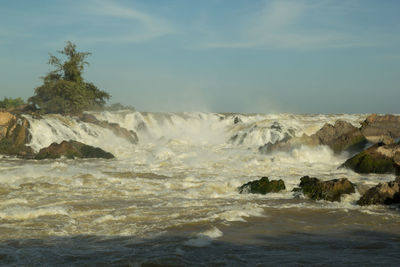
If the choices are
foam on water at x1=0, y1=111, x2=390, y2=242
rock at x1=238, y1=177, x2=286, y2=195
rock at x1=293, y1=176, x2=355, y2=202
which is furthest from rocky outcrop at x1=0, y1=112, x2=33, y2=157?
rock at x1=293, y1=176, x2=355, y2=202

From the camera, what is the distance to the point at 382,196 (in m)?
10.9

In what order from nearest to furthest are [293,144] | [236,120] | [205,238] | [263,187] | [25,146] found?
[205,238], [263,187], [293,144], [25,146], [236,120]

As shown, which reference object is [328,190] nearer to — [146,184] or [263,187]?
[263,187]

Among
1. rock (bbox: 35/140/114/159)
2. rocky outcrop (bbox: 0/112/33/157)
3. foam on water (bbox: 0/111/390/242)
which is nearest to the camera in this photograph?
foam on water (bbox: 0/111/390/242)

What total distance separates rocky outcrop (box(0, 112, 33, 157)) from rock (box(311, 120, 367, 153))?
52.6ft

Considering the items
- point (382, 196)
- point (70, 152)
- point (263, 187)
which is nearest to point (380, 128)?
point (263, 187)

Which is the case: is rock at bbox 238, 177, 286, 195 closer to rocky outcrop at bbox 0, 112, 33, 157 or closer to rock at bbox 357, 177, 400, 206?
rock at bbox 357, 177, 400, 206

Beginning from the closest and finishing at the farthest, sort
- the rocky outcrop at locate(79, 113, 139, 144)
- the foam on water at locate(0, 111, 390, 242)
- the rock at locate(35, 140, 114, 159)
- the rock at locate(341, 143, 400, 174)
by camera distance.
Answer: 1. the foam on water at locate(0, 111, 390, 242)
2. the rock at locate(341, 143, 400, 174)
3. the rock at locate(35, 140, 114, 159)
4. the rocky outcrop at locate(79, 113, 139, 144)

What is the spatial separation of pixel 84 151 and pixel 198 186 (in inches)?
478

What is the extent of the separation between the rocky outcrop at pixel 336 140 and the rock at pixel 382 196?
41.0ft

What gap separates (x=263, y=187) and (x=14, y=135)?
59.2 ft

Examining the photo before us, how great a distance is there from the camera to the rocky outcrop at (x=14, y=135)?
24875 millimetres

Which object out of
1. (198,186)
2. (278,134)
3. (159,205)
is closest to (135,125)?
(278,134)

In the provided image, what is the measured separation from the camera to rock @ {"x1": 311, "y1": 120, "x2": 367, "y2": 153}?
917 inches
